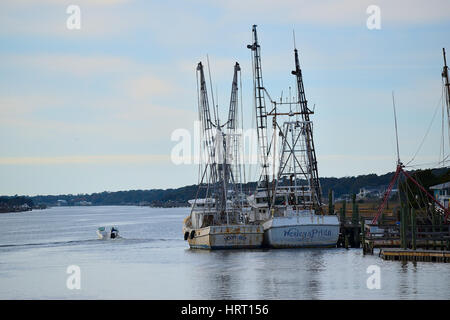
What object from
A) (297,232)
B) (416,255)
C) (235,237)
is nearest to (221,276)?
(416,255)

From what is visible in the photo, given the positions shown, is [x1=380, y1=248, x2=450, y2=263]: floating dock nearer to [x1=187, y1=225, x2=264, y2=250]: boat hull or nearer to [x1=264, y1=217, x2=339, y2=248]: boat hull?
[x1=264, y1=217, x2=339, y2=248]: boat hull

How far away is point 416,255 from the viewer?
57719 millimetres

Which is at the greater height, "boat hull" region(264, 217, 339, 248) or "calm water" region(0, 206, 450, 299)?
"boat hull" region(264, 217, 339, 248)

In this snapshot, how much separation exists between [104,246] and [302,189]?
27398mm

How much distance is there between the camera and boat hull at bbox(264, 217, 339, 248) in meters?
74.1

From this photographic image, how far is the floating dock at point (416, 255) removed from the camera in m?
56.4

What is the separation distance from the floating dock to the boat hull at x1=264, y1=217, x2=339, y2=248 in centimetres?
1413

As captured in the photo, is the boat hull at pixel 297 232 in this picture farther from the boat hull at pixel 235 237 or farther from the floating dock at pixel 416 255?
the floating dock at pixel 416 255

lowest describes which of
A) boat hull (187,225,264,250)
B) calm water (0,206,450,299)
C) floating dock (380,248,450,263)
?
calm water (0,206,450,299)

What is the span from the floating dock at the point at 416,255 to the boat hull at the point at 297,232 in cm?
1413

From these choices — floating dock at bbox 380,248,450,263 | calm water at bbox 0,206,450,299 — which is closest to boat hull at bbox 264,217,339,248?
calm water at bbox 0,206,450,299

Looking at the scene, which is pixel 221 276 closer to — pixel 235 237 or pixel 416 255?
pixel 416 255

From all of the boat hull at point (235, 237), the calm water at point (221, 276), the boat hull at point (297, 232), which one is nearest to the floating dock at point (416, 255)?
the calm water at point (221, 276)

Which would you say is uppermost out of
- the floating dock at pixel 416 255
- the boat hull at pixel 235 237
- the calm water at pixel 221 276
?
the boat hull at pixel 235 237
